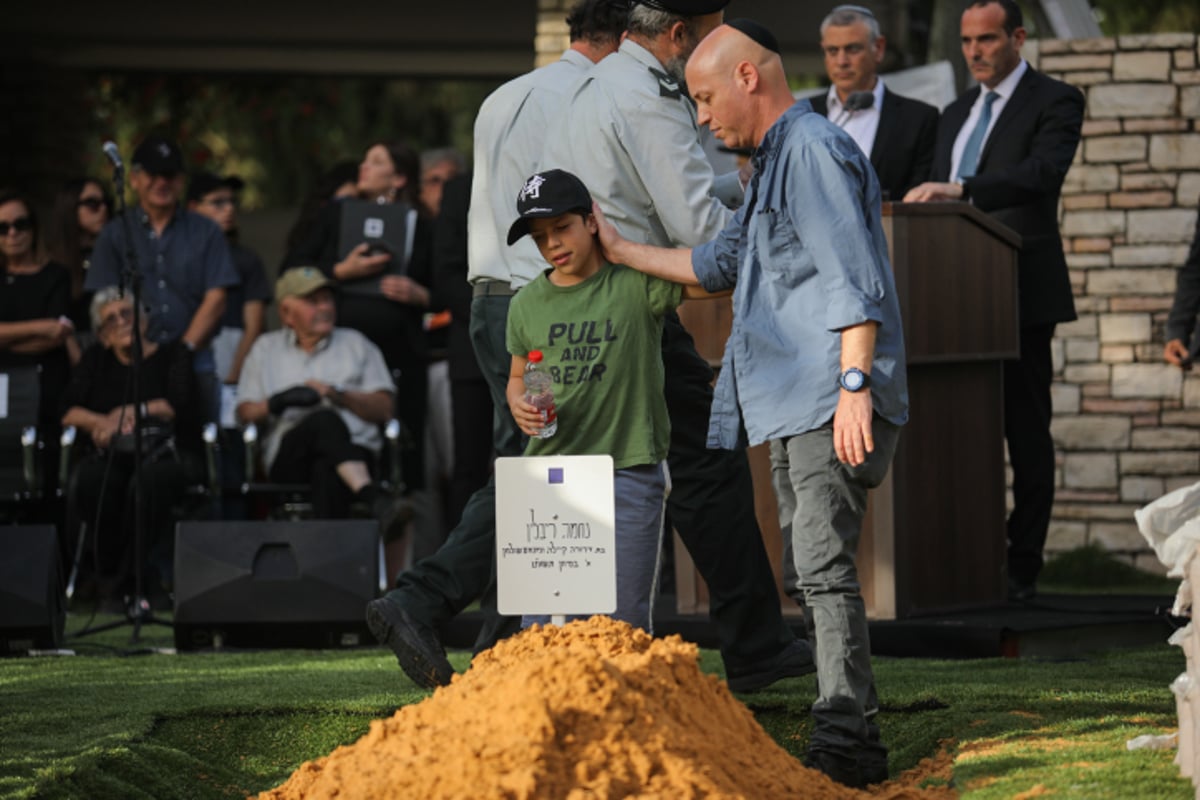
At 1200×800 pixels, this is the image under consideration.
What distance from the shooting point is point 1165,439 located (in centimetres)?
1016

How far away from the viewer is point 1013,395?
797cm

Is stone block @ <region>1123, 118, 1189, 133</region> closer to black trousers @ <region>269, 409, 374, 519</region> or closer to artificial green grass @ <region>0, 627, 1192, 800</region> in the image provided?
artificial green grass @ <region>0, 627, 1192, 800</region>

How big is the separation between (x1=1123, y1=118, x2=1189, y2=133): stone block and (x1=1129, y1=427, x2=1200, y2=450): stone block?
5.06 feet

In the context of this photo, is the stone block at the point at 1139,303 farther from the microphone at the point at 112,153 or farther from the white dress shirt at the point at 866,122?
the microphone at the point at 112,153

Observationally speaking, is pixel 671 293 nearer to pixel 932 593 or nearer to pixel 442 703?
pixel 442 703

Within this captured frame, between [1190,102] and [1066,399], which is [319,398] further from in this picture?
[1190,102]

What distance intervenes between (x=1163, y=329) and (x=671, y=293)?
5534 millimetres

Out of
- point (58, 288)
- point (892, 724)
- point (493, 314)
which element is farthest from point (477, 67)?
point (892, 724)

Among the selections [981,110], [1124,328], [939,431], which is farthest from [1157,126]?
[939,431]

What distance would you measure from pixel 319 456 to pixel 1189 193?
15.2 ft

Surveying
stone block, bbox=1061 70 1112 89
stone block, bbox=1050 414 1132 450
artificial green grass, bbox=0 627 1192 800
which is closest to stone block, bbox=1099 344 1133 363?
stone block, bbox=1050 414 1132 450

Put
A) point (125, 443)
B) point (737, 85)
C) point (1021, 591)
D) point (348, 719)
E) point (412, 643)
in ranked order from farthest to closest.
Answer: point (125, 443) → point (1021, 591) → point (412, 643) → point (348, 719) → point (737, 85)

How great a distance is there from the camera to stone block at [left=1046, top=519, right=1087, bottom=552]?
10.2m

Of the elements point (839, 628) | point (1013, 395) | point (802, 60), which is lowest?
point (839, 628)
